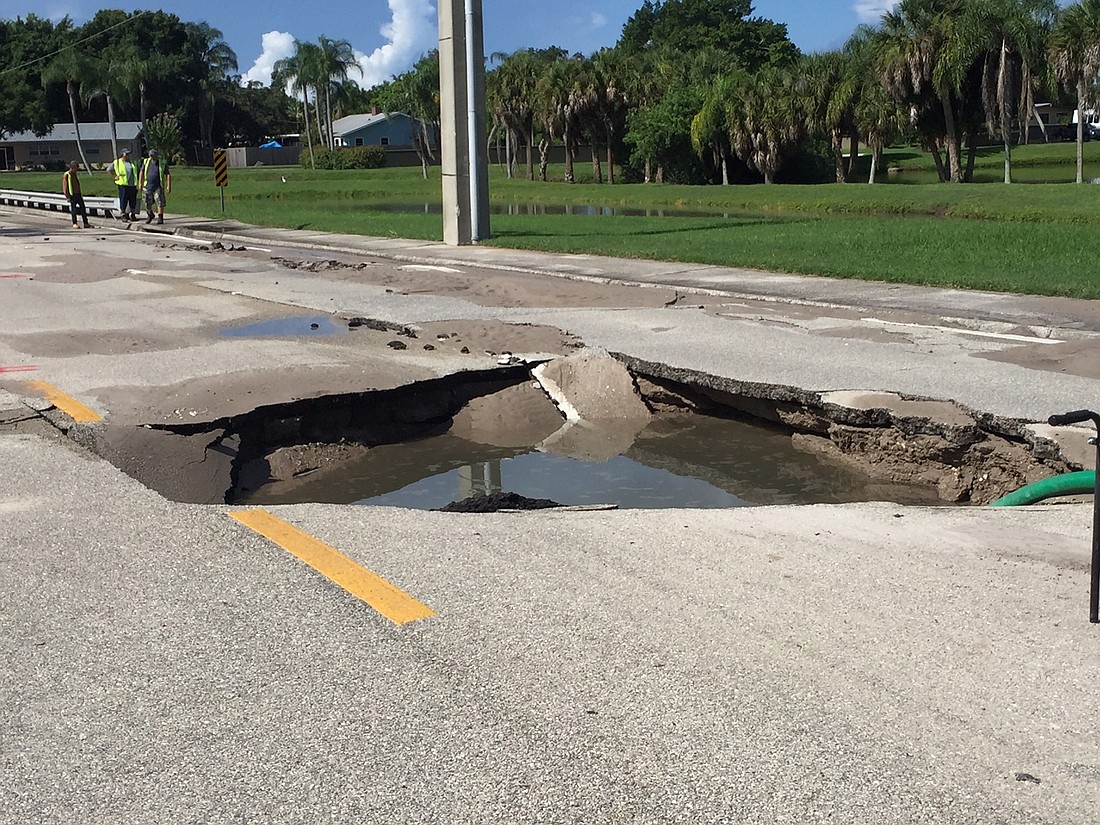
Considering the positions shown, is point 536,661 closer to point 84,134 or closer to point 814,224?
point 814,224

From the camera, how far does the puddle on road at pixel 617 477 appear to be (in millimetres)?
7871

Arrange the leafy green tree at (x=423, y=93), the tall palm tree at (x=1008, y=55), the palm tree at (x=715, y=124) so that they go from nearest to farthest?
the tall palm tree at (x=1008, y=55), the palm tree at (x=715, y=124), the leafy green tree at (x=423, y=93)

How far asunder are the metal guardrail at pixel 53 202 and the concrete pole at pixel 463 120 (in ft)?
51.5

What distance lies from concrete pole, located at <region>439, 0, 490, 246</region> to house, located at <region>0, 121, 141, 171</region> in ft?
304

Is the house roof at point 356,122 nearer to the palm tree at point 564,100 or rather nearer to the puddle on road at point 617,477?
the palm tree at point 564,100

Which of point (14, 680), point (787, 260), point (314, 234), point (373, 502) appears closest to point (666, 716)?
point (14, 680)

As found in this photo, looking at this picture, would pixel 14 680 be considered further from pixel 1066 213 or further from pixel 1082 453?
pixel 1066 213

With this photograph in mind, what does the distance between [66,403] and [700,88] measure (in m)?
57.9

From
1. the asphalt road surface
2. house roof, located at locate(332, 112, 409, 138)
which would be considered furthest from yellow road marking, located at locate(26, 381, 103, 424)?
house roof, located at locate(332, 112, 409, 138)

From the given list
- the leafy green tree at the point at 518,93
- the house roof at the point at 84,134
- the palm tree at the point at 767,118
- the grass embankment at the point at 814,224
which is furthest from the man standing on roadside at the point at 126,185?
the house roof at the point at 84,134

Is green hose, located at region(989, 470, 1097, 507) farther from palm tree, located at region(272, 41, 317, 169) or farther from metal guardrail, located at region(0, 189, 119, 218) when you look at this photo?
palm tree, located at region(272, 41, 317, 169)

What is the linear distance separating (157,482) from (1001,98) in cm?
4796

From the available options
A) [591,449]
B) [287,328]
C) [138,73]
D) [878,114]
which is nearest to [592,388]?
[591,449]

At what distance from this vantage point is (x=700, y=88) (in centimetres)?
6338
